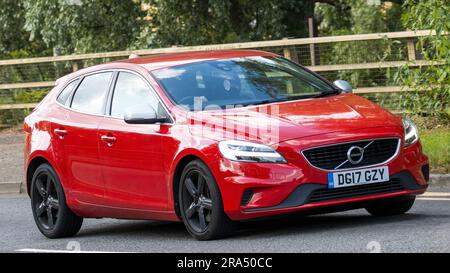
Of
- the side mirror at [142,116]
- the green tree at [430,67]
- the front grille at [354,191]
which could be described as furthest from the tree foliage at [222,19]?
the front grille at [354,191]

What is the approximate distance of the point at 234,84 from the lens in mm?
10969

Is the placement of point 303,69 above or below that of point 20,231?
above

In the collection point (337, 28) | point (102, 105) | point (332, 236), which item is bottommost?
point (337, 28)

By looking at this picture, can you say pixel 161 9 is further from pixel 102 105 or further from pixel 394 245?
pixel 394 245

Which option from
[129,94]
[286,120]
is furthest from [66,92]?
[286,120]

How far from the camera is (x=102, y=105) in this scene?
38.2 feet

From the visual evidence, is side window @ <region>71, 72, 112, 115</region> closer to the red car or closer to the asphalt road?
the red car

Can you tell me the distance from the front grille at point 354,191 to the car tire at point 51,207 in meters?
3.13

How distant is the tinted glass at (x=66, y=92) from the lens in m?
12.5

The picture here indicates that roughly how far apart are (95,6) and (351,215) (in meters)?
18.0

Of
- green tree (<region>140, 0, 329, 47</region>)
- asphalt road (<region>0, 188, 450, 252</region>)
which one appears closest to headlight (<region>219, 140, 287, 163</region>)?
asphalt road (<region>0, 188, 450, 252</region>)

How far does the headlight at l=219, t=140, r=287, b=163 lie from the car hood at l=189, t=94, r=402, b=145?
0.17 feet

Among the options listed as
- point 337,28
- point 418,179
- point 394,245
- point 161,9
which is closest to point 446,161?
point 418,179

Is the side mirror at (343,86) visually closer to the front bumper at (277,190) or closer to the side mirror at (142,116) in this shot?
the front bumper at (277,190)
